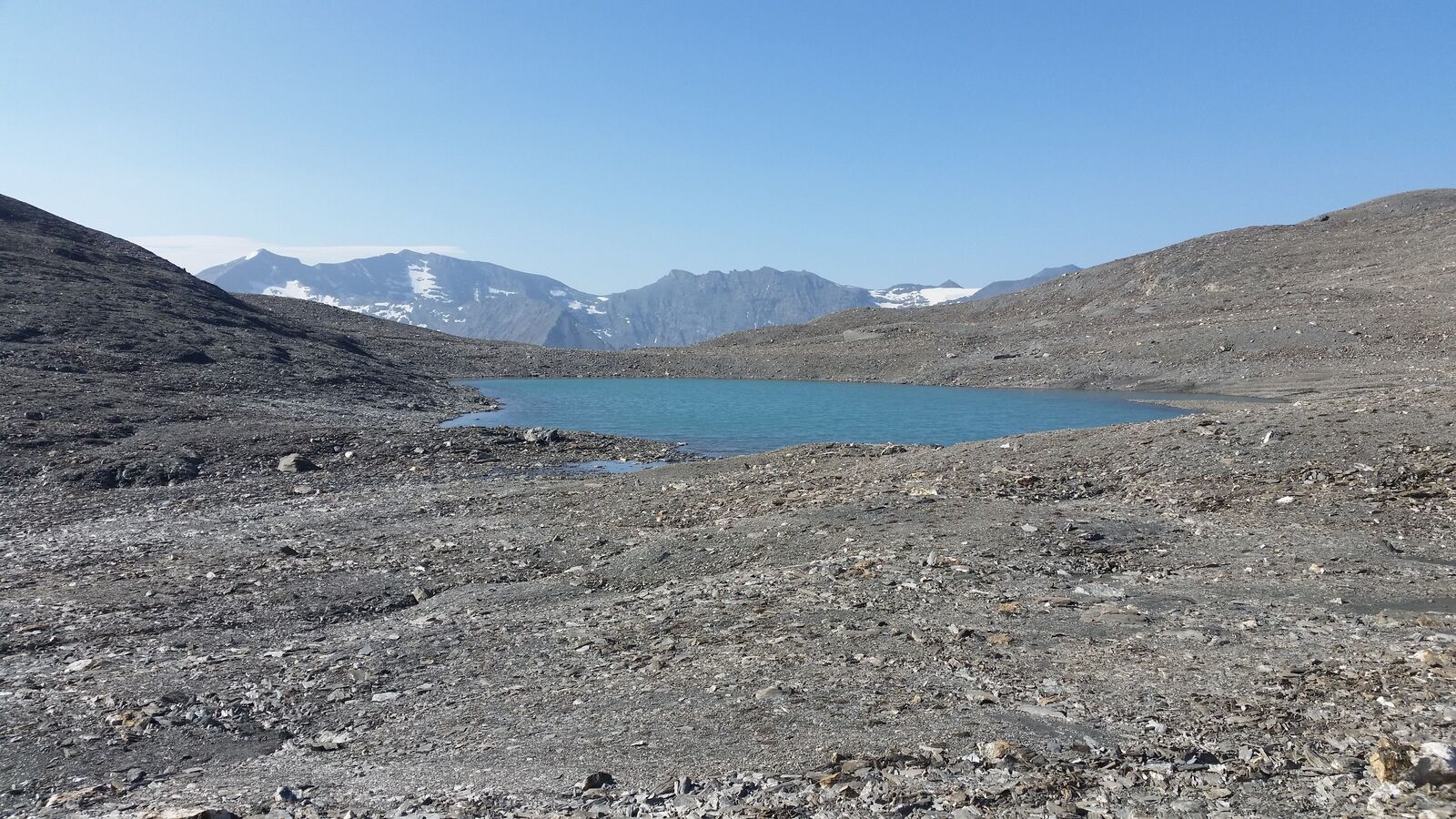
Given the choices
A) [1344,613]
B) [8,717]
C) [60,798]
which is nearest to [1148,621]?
[1344,613]

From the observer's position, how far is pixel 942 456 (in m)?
15.4

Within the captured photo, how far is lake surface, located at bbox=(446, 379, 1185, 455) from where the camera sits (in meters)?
27.4

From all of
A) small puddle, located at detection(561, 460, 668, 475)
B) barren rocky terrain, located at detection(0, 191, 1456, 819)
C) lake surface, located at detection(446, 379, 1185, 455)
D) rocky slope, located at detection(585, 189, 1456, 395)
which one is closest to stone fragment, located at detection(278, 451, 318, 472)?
barren rocky terrain, located at detection(0, 191, 1456, 819)

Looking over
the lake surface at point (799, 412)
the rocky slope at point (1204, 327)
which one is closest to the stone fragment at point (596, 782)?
the lake surface at point (799, 412)

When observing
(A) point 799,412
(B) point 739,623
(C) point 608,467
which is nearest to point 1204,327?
(A) point 799,412

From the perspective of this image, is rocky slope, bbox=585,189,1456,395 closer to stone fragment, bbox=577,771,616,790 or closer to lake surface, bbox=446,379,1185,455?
lake surface, bbox=446,379,1185,455

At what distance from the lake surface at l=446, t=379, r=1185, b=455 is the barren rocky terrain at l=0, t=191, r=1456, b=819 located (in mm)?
8221

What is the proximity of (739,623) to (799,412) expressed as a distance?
2792cm

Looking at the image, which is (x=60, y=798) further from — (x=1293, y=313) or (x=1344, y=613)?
(x=1293, y=313)

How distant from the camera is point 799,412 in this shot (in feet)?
116

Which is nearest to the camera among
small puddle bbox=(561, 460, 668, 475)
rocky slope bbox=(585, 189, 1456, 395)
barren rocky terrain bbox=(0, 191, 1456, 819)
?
barren rocky terrain bbox=(0, 191, 1456, 819)

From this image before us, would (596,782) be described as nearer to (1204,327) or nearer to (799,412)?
(799,412)

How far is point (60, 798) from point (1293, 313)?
5349 cm

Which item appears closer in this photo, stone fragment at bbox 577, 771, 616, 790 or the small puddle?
stone fragment at bbox 577, 771, 616, 790
